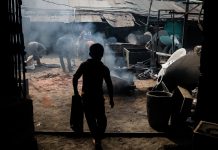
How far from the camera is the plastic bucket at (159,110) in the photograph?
7119 mm

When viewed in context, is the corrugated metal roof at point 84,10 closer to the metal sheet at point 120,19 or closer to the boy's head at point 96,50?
the metal sheet at point 120,19

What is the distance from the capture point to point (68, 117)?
8.34m

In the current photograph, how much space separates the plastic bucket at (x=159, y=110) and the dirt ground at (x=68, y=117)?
0.24 m

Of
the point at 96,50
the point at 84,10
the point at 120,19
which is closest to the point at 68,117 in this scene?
the point at 96,50

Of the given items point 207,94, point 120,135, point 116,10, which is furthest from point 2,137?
point 116,10

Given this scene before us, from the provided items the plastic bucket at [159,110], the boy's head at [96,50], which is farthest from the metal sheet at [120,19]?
the boy's head at [96,50]

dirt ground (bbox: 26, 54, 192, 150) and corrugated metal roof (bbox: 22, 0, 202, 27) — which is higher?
corrugated metal roof (bbox: 22, 0, 202, 27)

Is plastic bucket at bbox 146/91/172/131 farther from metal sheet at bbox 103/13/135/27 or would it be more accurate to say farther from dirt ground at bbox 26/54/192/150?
metal sheet at bbox 103/13/135/27

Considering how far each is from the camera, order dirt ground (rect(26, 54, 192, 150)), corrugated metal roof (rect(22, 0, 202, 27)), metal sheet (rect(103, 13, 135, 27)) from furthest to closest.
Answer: metal sheet (rect(103, 13, 135, 27)) → corrugated metal roof (rect(22, 0, 202, 27)) → dirt ground (rect(26, 54, 192, 150))

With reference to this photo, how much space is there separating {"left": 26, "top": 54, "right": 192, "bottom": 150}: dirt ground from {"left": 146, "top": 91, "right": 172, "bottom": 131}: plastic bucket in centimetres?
24

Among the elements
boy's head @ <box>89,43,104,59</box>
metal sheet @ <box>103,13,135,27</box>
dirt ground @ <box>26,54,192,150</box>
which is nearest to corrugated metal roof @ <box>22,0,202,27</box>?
metal sheet @ <box>103,13,135,27</box>

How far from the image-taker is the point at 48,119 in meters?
8.15

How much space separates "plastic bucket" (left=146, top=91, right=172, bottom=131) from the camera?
7.12 m

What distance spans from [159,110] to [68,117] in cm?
275
